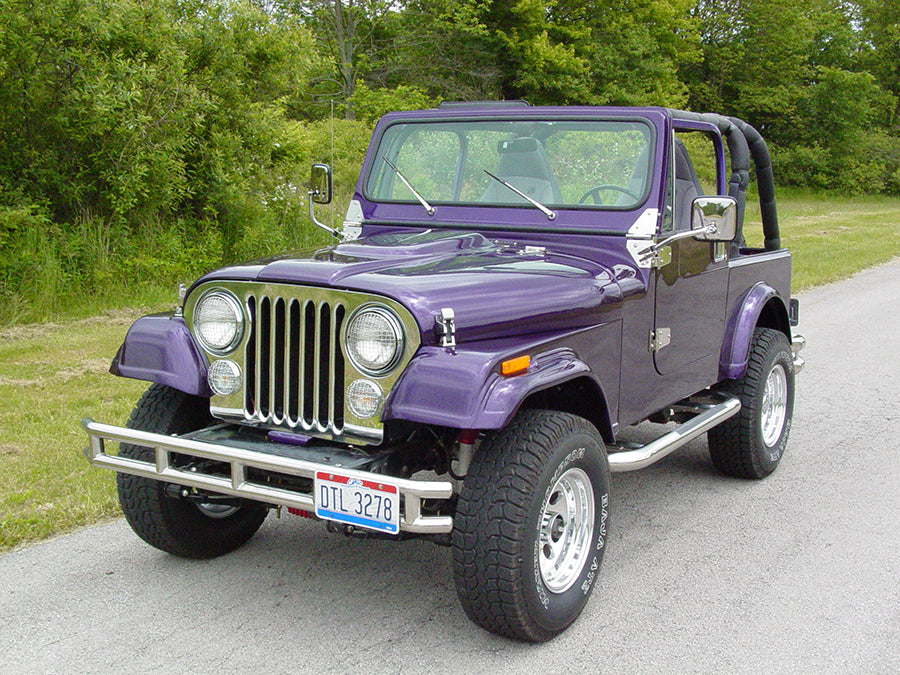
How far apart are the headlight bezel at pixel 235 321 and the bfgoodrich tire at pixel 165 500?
0.38 metres

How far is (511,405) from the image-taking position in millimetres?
2996

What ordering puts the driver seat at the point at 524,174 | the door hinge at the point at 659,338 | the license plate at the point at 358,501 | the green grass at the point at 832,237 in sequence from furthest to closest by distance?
the green grass at the point at 832,237 → the driver seat at the point at 524,174 → the door hinge at the point at 659,338 → the license plate at the point at 358,501

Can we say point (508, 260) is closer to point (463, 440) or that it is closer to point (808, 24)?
point (463, 440)

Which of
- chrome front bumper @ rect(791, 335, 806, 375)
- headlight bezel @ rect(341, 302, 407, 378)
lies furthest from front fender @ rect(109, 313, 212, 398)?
chrome front bumper @ rect(791, 335, 806, 375)

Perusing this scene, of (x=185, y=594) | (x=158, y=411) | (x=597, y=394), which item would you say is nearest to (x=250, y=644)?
(x=185, y=594)

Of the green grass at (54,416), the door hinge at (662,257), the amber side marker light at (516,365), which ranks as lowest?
the green grass at (54,416)

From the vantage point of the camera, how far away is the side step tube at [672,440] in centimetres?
373

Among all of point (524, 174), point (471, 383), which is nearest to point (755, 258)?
point (524, 174)

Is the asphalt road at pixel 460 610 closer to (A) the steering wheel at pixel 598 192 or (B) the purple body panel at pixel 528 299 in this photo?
(B) the purple body panel at pixel 528 299

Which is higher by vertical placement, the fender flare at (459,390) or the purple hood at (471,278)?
the purple hood at (471,278)

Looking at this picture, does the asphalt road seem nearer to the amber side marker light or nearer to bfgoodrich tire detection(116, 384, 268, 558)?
bfgoodrich tire detection(116, 384, 268, 558)

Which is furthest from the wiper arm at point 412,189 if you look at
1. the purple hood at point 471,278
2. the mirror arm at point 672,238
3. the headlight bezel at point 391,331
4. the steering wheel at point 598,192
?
the headlight bezel at point 391,331

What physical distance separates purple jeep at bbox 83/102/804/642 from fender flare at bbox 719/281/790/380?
1 cm

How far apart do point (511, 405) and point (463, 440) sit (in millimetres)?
336
